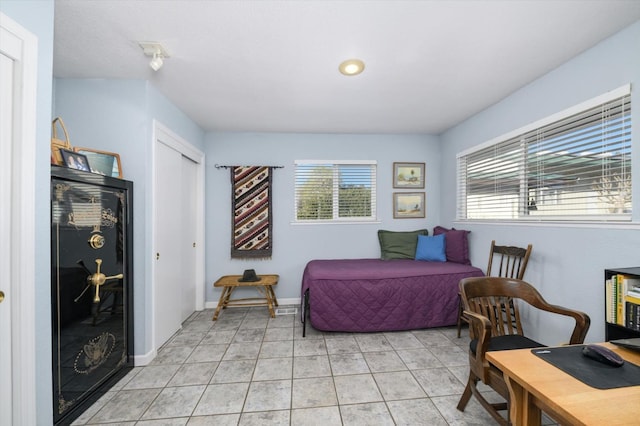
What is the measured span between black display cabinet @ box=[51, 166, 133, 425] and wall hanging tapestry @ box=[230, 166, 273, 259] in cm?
152

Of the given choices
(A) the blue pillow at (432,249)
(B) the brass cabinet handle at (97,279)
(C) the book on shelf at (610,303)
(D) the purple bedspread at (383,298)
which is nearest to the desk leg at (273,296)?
(D) the purple bedspread at (383,298)

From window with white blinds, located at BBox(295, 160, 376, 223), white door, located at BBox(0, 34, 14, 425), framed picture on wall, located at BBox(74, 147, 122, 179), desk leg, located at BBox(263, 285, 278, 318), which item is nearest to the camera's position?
white door, located at BBox(0, 34, 14, 425)

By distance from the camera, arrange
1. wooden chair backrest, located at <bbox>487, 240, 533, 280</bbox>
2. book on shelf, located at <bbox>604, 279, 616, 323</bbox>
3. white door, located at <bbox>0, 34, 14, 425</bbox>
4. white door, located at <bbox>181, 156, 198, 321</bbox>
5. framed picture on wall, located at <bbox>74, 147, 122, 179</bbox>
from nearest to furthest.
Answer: white door, located at <bbox>0, 34, 14, 425</bbox>, book on shelf, located at <bbox>604, 279, 616, 323</bbox>, framed picture on wall, located at <bbox>74, 147, 122, 179</bbox>, wooden chair backrest, located at <bbox>487, 240, 533, 280</bbox>, white door, located at <bbox>181, 156, 198, 321</bbox>

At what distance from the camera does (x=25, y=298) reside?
1.22 metres

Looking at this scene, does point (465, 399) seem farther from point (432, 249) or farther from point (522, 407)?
point (432, 249)

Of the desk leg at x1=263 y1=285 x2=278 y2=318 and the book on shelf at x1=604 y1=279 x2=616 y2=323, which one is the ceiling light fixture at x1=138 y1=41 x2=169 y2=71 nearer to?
the desk leg at x1=263 y1=285 x2=278 y2=318

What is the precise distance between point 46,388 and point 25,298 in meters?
0.55

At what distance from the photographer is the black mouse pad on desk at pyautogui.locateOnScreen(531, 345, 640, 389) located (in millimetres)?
802

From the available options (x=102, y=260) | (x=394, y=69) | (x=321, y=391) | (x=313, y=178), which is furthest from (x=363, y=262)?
(x=102, y=260)

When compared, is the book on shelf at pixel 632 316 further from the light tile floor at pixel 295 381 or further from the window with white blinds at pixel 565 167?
the light tile floor at pixel 295 381

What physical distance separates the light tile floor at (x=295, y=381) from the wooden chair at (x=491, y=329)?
0.76 ft

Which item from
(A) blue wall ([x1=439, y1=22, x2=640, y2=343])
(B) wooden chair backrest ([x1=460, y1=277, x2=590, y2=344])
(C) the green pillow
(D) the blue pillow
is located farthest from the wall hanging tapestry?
(A) blue wall ([x1=439, y1=22, x2=640, y2=343])

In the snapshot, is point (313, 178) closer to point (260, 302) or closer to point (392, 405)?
point (260, 302)

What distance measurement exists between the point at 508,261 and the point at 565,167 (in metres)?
0.98
